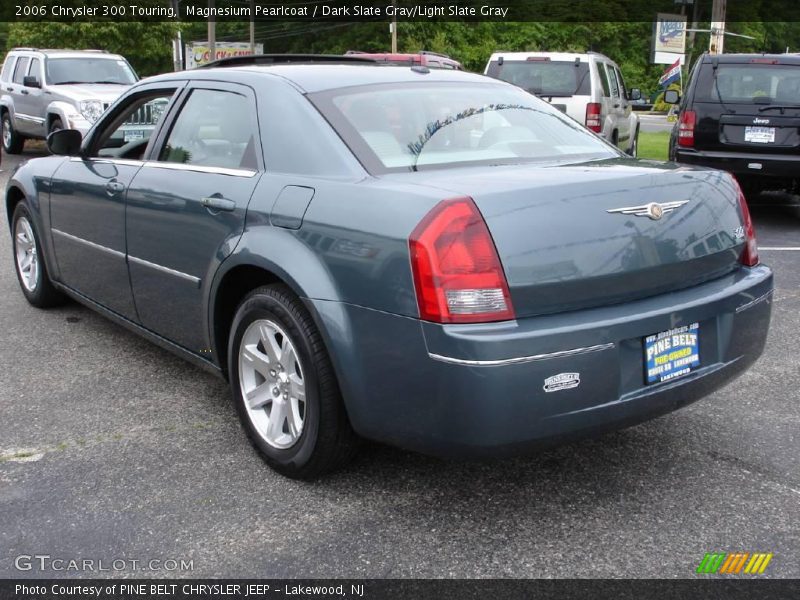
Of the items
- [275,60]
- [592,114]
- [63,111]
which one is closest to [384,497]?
[275,60]

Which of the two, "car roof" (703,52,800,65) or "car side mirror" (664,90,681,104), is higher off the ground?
"car roof" (703,52,800,65)

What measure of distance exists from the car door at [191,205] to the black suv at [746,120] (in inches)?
265

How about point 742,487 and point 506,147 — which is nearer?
point 742,487

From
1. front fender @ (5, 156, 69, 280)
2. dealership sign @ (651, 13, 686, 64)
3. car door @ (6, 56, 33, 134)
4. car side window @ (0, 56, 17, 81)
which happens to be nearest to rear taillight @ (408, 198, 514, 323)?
front fender @ (5, 156, 69, 280)

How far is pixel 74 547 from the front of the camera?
290 cm

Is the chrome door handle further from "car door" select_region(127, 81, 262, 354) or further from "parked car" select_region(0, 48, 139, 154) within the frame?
"parked car" select_region(0, 48, 139, 154)

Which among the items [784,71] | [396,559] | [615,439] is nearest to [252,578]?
[396,559]

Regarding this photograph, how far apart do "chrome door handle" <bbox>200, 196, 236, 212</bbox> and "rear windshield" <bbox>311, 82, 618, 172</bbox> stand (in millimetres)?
528

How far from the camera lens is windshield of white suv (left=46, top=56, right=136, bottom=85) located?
15.1 m

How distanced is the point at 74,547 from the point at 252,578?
641mm

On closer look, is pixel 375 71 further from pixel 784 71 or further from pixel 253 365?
pixel 784 71

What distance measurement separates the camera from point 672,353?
3045mm

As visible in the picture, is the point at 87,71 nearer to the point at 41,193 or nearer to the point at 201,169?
the point at 41,193

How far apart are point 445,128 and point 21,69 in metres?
14.8
